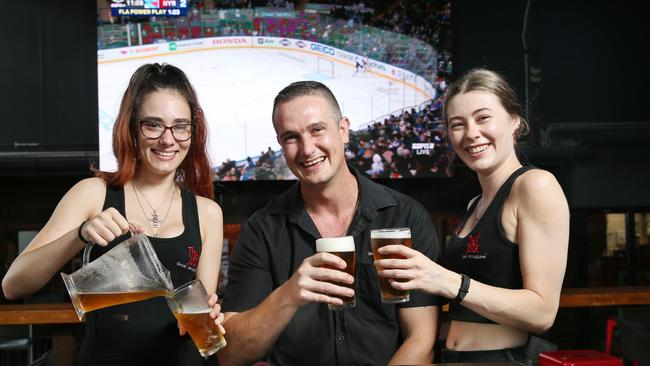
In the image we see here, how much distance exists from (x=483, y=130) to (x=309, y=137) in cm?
50

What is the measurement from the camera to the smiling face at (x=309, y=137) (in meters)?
2.01

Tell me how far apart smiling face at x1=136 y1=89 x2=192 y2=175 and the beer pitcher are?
1.69 ft

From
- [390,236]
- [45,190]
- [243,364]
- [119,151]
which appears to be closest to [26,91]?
[45,190]

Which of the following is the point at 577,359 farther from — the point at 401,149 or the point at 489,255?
the point at 401,149

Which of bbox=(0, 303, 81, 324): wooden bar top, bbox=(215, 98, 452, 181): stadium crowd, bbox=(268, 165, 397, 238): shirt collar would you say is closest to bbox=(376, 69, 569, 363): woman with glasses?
bbox=(268, 165, 397, 238): shirt collar

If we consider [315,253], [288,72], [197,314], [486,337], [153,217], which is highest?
[288,72]

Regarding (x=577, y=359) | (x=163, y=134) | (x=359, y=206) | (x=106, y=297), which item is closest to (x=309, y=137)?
(x=359, y=206)

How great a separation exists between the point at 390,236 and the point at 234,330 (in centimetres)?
57

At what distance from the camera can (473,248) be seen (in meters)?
2.03

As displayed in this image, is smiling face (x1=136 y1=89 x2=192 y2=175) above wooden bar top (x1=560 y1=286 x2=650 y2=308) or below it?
above

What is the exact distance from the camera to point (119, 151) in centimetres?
219

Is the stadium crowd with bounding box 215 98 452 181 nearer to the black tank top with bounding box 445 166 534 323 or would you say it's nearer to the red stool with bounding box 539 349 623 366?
the black tank top with bounding box 445 166 534 323

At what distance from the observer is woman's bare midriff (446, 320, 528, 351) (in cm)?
198

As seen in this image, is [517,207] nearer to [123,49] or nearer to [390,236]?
[390,236]
